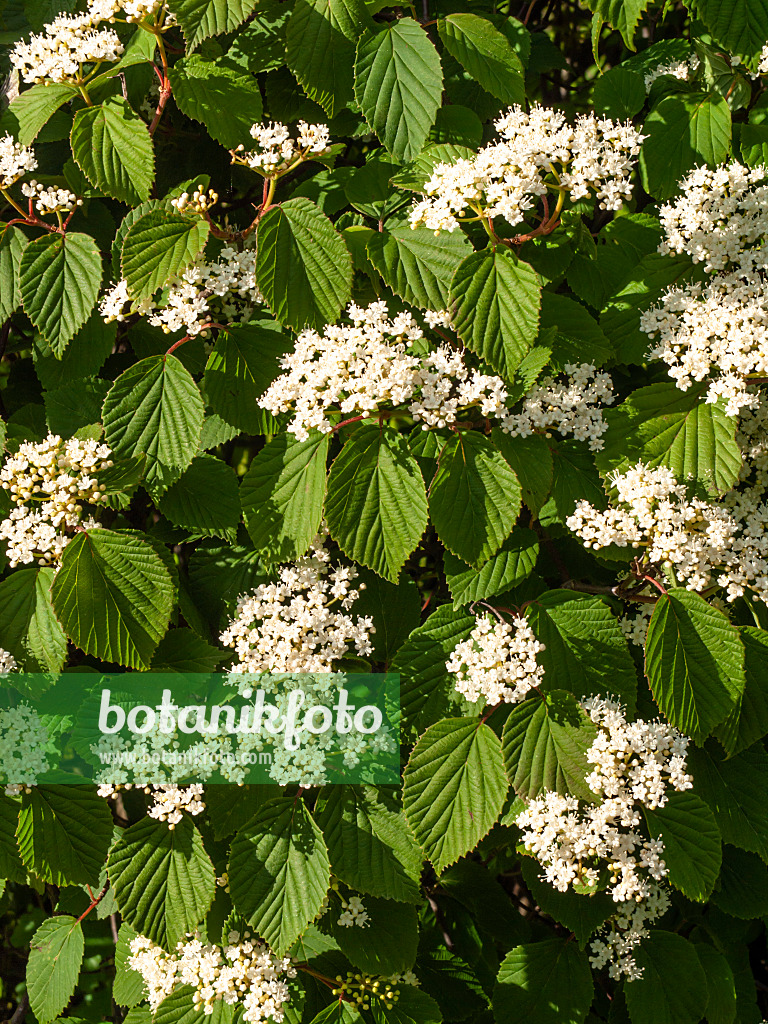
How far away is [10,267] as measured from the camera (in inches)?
82.7

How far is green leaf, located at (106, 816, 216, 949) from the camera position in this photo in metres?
1.89

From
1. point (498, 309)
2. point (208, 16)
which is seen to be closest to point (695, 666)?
point (498, 309)

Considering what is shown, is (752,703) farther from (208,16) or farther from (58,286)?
(208,16)

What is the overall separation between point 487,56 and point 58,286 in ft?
3.63

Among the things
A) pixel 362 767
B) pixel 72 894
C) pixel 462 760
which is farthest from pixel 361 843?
pixel 72 894

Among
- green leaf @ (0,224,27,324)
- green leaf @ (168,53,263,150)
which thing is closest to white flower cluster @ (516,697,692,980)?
green leaf @ (168,53,263,150)

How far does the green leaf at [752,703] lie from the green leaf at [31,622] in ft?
4.63

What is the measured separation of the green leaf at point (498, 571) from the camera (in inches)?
71.9

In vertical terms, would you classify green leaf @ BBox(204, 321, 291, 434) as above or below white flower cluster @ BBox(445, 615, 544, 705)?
above

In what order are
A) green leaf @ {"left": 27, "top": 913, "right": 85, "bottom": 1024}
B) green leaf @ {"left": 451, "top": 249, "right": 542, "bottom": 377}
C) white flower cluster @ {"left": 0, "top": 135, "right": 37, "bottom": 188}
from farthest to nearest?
green leaf @ {"left": 27, "top": 913, "right": 85, "bottom": 1024} < white flower cluster @ {"left": 0, "top": 135, "right": 37, "bottom": 188} < green leaf @ {"left": 451, "top": 249, "right": 542, "bottom": 377}

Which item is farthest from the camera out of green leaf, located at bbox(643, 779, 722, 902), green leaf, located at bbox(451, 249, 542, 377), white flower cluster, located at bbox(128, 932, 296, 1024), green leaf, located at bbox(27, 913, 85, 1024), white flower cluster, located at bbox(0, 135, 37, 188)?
green leaf, located at bbox(27, 913, 85, 1024)

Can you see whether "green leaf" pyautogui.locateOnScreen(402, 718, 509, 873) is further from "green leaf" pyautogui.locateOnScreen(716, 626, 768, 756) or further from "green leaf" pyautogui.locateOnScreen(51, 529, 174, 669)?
"green leaf" pyautogui.locateOnScreen(51, 529, 174, 669)

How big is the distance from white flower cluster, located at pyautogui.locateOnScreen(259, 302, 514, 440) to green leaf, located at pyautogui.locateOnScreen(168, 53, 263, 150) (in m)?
0.56

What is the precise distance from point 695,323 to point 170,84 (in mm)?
1294
